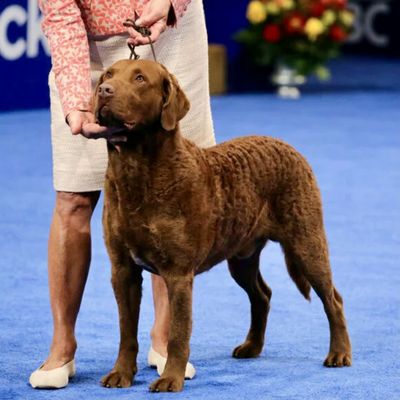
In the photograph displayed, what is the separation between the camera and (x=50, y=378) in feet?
11.8

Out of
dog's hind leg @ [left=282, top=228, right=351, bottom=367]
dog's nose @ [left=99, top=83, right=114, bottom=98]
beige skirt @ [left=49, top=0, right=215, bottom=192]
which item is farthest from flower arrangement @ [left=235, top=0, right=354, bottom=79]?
dog's nose @ [left=99, top=83, right=114, bottom=98]

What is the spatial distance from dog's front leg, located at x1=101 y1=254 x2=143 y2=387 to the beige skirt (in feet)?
1.18

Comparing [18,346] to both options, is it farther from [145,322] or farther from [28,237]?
[28,237]

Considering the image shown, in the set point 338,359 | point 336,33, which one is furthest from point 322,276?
point 336,33

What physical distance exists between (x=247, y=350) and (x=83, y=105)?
1026 mm

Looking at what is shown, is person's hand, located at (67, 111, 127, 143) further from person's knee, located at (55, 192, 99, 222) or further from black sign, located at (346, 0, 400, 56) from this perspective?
black sign, located at (346, 0, 400, 56)

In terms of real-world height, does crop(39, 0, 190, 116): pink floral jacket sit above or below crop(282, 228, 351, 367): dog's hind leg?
above

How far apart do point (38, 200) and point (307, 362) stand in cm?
325

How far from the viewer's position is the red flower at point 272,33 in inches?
455

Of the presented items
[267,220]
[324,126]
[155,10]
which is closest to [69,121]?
[155,10]

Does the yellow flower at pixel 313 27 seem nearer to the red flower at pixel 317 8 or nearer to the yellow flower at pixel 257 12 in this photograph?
the red flower at pixel 317 8

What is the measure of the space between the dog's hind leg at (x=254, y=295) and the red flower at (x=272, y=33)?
7698 millimetres

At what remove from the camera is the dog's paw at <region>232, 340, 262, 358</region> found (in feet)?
13.1

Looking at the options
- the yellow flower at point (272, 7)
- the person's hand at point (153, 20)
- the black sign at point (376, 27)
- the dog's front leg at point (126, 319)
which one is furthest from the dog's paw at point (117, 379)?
the black sign at point (376, 27)
